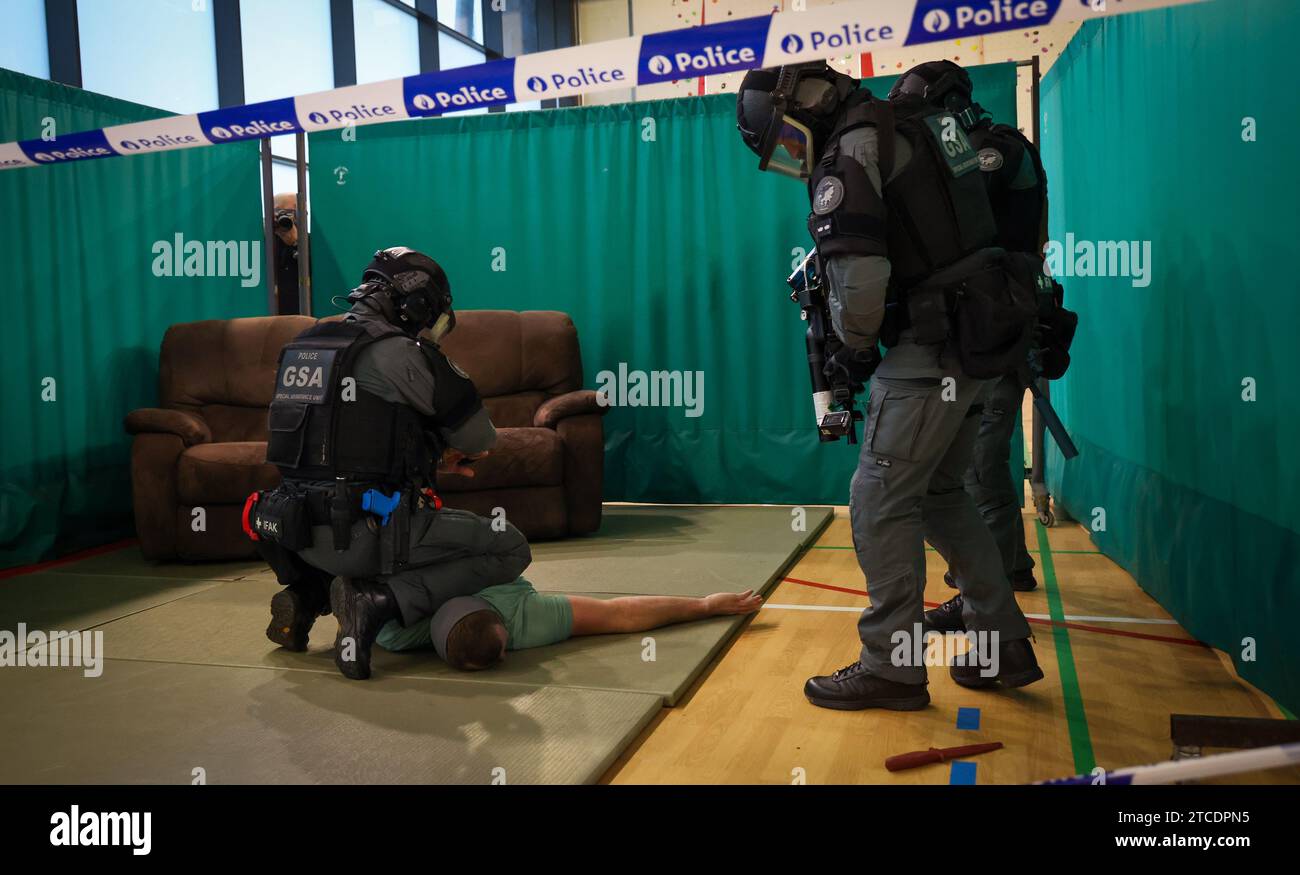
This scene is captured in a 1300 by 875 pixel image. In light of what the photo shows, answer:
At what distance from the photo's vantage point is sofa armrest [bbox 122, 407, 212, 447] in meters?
4.92

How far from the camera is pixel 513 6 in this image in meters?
10.9

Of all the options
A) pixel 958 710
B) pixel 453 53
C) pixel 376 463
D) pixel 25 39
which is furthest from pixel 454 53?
pixel 958 710

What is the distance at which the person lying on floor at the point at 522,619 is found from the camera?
3.09 meters

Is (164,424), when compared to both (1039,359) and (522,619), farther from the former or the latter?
(1039,359)

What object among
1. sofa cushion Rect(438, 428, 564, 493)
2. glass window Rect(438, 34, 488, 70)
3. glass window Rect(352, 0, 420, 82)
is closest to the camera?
sofa cushion Rect(438, 428, 564, 493)

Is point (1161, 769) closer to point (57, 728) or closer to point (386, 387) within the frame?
point (386, 387)

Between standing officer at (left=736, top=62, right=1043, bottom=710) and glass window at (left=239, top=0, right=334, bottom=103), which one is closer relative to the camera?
standing officer at (left=736, top=62, right=1043, bottom=710)

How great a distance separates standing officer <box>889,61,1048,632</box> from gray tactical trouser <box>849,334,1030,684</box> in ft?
1.76

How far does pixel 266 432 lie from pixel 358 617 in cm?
285

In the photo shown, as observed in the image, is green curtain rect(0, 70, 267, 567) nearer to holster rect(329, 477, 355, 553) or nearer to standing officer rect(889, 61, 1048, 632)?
holster rect(329, 477, 355, 553)

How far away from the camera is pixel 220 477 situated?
4812mm

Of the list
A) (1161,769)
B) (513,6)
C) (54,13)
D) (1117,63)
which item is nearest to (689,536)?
(1117,63)

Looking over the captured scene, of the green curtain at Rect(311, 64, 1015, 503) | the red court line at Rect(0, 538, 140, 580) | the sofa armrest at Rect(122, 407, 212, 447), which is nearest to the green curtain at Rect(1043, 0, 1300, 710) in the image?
the green curtain at Rect(311, 64, 1015, 503)

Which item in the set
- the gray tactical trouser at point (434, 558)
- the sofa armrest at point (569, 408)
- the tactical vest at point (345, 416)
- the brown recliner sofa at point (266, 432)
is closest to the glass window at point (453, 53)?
the brown recliner sofa at point (266, 432)
